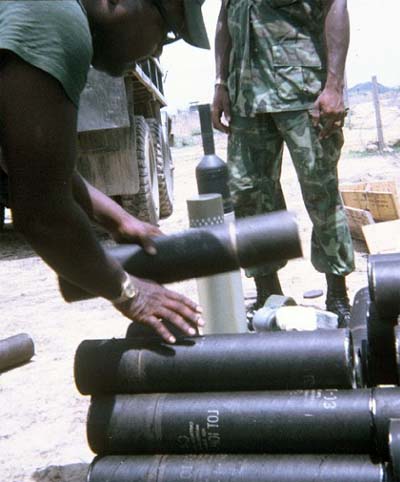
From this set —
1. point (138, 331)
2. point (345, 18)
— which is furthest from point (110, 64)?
point (345, 18)

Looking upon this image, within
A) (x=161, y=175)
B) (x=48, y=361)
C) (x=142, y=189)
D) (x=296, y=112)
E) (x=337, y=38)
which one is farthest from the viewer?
(x=161, y=175)

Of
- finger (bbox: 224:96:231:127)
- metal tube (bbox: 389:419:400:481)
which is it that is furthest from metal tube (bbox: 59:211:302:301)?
finger (bbox: 224:96:231:127)

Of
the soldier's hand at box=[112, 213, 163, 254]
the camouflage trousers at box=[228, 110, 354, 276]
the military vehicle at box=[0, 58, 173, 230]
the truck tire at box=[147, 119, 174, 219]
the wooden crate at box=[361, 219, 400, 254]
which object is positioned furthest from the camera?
the truck tire at box=[147, 119, 174, 219]

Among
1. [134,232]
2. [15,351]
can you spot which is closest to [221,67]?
[15,351]

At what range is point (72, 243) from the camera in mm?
2080

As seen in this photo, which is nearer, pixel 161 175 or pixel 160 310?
pixel 160 310

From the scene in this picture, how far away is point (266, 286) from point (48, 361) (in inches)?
46.9

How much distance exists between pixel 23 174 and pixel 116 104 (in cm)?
501

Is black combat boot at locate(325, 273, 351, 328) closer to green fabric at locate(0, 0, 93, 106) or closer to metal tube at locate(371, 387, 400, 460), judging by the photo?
metal tube at locate(371, 387, 400, 460)

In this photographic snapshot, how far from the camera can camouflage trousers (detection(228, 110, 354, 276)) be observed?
3.89 meters

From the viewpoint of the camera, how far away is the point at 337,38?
3750 millimetres

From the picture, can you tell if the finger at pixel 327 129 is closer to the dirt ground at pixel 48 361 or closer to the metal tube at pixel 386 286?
the dirt ground at pixel 48 361

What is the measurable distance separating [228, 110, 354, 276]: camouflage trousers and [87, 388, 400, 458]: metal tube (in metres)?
1.55

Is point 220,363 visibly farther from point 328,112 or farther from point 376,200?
point 376,200
